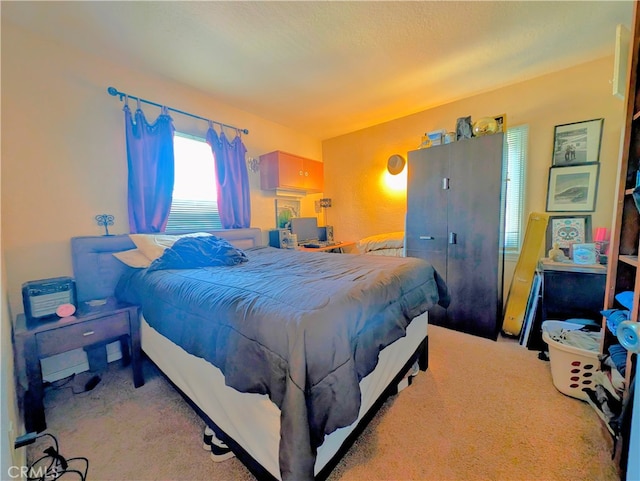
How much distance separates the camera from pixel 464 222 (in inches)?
98.4

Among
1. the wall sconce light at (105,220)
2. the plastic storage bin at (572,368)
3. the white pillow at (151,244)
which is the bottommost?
the plastic storage bin at (572,368)

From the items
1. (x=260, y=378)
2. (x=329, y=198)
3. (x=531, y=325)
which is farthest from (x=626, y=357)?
(x=329, y=198)

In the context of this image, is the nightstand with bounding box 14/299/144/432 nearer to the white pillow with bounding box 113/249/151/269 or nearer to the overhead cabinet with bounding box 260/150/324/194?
the white pillow with bounding box 113/249/151/269

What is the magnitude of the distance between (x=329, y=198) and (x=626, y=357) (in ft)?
12.4

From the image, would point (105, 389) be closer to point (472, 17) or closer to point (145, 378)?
point (145, 378)

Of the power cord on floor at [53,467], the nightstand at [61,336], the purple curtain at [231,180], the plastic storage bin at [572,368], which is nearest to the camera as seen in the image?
the power cord on floor at [53,467]

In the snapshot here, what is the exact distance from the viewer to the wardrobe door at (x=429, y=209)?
8.64 feet

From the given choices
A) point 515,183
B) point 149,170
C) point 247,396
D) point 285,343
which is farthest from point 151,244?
point 515,183

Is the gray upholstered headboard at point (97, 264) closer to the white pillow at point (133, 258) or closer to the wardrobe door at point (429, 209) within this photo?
the white pillow at point (133, 258)

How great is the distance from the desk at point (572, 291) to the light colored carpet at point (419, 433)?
0.55 metres

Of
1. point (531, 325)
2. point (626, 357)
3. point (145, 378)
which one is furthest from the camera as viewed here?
point (531, 325)

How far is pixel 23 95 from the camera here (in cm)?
178

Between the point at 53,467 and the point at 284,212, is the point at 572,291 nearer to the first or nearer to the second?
the point at 284,212

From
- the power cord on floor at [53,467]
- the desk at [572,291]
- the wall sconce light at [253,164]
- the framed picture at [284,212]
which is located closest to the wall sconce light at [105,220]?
the power cord on floor at [53,467]
